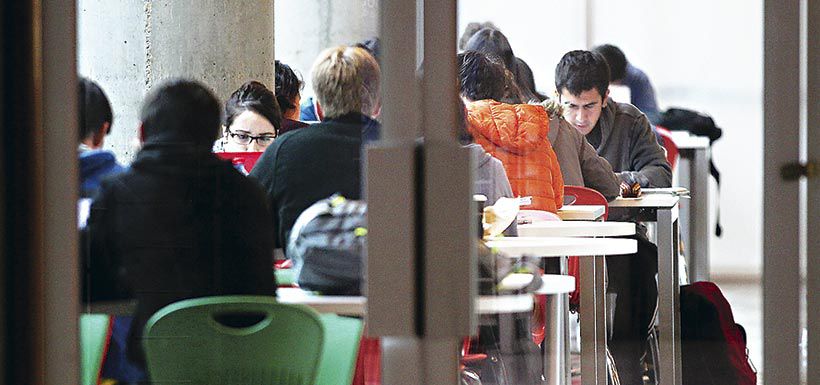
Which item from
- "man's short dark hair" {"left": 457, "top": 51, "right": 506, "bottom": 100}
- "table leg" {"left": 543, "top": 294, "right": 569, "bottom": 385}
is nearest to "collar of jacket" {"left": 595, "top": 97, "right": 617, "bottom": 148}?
"man's short dark hair" {"left": 457, "top": 51, "right": 506, "bottom": 100}

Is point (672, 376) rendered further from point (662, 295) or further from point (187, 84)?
point (187, 84)

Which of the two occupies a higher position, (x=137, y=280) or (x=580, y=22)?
(x=580, y=22)

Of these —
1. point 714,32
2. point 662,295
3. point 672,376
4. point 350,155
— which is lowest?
point 672,376

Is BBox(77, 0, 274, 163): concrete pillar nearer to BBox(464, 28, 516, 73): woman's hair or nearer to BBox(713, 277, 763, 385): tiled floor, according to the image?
BBox(464, 28, 516, 73): woman's hair

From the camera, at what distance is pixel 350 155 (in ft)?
8.27

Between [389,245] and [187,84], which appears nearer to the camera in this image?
[389,245]

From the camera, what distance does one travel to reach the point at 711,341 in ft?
8.34

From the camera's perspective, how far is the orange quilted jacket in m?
2.52

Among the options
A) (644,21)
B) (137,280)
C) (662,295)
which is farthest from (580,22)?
(137,280)

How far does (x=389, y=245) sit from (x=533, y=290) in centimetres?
32

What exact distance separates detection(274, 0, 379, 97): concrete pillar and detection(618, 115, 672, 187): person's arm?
0.57 meters

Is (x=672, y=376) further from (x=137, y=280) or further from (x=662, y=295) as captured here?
(x=137, y=280)

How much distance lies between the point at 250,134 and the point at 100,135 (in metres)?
0.31

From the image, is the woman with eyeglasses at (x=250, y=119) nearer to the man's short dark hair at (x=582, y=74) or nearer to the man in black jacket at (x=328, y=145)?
the man in black jacket at (x=328, y=145)
